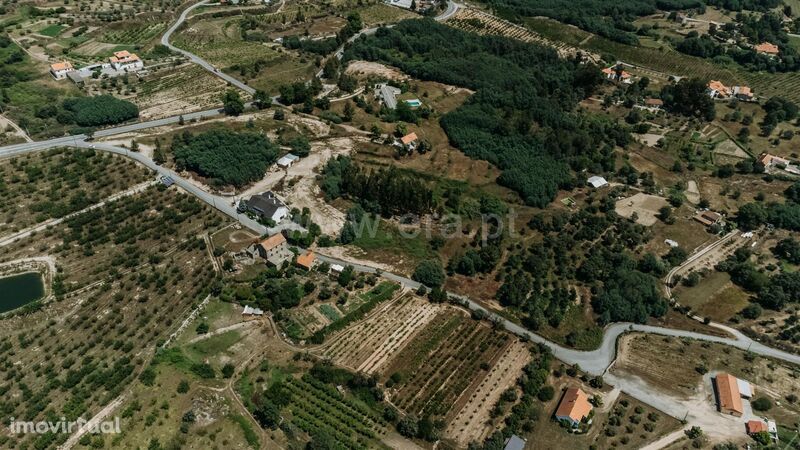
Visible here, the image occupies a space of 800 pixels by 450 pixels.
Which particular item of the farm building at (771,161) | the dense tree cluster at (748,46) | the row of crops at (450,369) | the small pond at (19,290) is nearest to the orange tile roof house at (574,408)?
the row of crops at (450,369)

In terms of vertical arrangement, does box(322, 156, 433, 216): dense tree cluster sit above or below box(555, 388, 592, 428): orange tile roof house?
above

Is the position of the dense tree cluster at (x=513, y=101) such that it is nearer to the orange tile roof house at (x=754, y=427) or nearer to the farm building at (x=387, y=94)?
the farm building at (x=387, y=94)

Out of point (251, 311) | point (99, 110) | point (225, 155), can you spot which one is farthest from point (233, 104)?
point (251, 311)

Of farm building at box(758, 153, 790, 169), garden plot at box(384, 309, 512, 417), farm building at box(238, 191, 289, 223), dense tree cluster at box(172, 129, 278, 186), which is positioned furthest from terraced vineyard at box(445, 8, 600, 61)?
garden plot at box(384, 309, 512, 417)

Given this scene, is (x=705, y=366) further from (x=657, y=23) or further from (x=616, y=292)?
(x=657, y=23)

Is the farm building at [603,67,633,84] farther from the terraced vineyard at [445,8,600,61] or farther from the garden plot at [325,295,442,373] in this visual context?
the garden plot at [325,295,442,373]

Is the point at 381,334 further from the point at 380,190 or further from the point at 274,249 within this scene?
the point at 380,190
